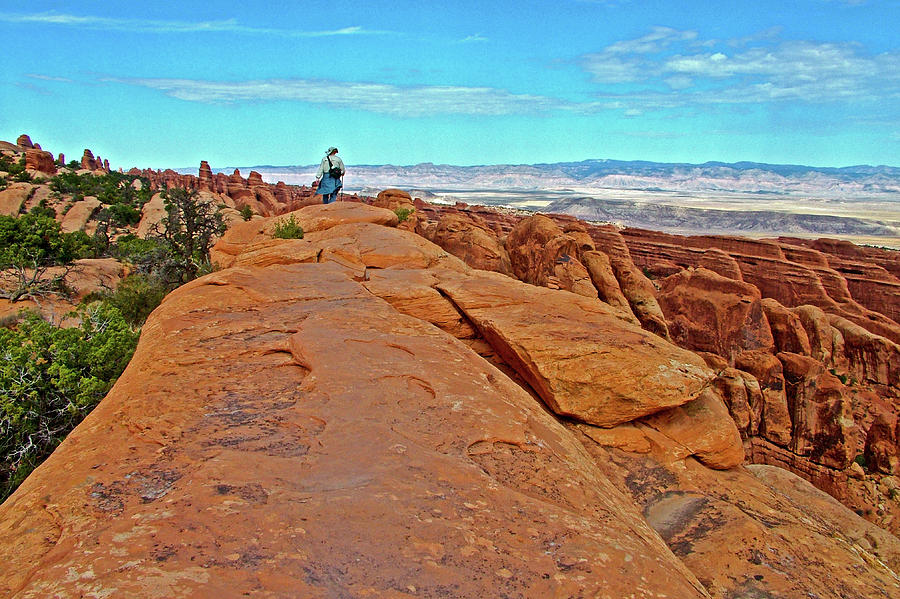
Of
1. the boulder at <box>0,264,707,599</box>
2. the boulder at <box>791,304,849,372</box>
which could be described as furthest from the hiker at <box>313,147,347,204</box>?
the boulder at <box>791,304,849,372</box>

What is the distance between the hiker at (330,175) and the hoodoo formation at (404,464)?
6.22 meters

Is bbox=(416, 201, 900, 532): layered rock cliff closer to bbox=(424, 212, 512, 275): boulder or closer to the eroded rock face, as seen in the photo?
bbox=(424, 212, 512, 275): boulder

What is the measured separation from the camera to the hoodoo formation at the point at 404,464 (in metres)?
3.36

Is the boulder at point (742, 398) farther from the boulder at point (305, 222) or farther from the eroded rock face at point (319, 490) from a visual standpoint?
the boulder at point (305, 222)

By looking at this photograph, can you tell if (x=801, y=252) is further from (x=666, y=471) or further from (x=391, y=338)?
(x=391, y=338)

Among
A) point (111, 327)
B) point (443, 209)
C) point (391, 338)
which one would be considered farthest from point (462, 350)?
point (443, 209)

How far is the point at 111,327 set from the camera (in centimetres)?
1090

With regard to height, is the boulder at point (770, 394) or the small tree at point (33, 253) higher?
the small tree at point (33, 253)

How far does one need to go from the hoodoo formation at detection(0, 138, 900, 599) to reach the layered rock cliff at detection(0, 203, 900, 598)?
0.07 feet

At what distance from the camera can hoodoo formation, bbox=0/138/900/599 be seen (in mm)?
3357

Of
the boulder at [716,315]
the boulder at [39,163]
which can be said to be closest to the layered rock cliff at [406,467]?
the boulder at [716,315]

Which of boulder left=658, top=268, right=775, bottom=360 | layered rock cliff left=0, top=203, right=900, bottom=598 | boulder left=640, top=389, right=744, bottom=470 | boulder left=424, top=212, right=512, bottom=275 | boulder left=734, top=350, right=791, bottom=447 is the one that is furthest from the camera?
boulder left=424, top=212, right=512, bottom=275

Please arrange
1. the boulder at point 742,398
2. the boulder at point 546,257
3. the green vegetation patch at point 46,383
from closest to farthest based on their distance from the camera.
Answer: the green vegetation patch at point 46,383 < the boulder at point 742,398 < the boulder at point 546,257

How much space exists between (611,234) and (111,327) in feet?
131
